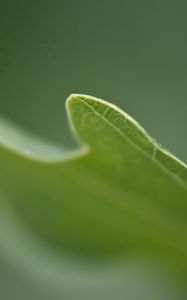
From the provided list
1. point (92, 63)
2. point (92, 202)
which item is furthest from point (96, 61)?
point (92, 202)

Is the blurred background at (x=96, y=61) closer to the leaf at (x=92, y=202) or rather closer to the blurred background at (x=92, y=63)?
the blurred background at (x=92, y=63)

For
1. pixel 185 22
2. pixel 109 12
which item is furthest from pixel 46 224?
pixel 185 22

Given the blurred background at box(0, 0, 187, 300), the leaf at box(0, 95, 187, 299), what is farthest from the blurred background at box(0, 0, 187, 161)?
the leaf at box(0, 95, 187, 299)

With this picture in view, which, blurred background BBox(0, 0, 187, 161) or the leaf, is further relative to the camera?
blurred background BBox(0, 0, 187, 161)

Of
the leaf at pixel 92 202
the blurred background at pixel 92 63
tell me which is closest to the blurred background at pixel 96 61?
the blurred background at pixel 92 63

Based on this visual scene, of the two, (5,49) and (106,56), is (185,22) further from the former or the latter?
(5,49)

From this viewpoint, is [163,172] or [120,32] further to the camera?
[120,32]

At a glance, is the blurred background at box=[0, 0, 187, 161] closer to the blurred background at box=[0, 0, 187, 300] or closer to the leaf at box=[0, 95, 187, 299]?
the blurred background at box=[0, 0, 187, 300]
